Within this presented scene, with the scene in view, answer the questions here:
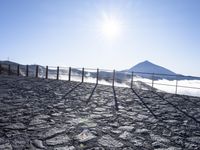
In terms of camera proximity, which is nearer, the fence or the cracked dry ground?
the cracked dry ground

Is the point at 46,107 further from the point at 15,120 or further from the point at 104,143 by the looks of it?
the point at 104,143

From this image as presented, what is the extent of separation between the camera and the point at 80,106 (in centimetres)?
889

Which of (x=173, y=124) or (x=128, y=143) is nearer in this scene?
(x=128, y=143)

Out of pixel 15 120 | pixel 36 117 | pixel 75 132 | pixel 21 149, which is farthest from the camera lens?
pixel 36 117

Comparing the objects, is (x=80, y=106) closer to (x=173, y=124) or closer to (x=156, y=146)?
(x=173, y=124)

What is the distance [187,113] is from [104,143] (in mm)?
5034

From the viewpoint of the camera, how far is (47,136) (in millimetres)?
5113

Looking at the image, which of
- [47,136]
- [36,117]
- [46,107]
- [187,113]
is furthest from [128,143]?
[187,113]

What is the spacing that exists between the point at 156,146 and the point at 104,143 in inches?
42.9

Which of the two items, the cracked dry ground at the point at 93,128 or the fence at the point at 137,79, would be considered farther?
the fence at the point at 137,79

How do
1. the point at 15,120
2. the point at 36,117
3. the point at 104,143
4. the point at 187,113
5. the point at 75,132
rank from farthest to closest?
the point at 187,113 → the point at 36,117 → the point at 15,120 → the point at 75,132 → the point at 104,143

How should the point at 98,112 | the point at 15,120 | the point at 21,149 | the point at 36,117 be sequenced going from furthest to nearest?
the point at 98,112, the point at 36,117, the point at 15,120, the point at 21,149

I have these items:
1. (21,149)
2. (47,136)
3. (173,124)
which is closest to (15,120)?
(47,136)

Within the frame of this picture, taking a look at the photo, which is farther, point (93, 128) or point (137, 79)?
point (137, 79)
